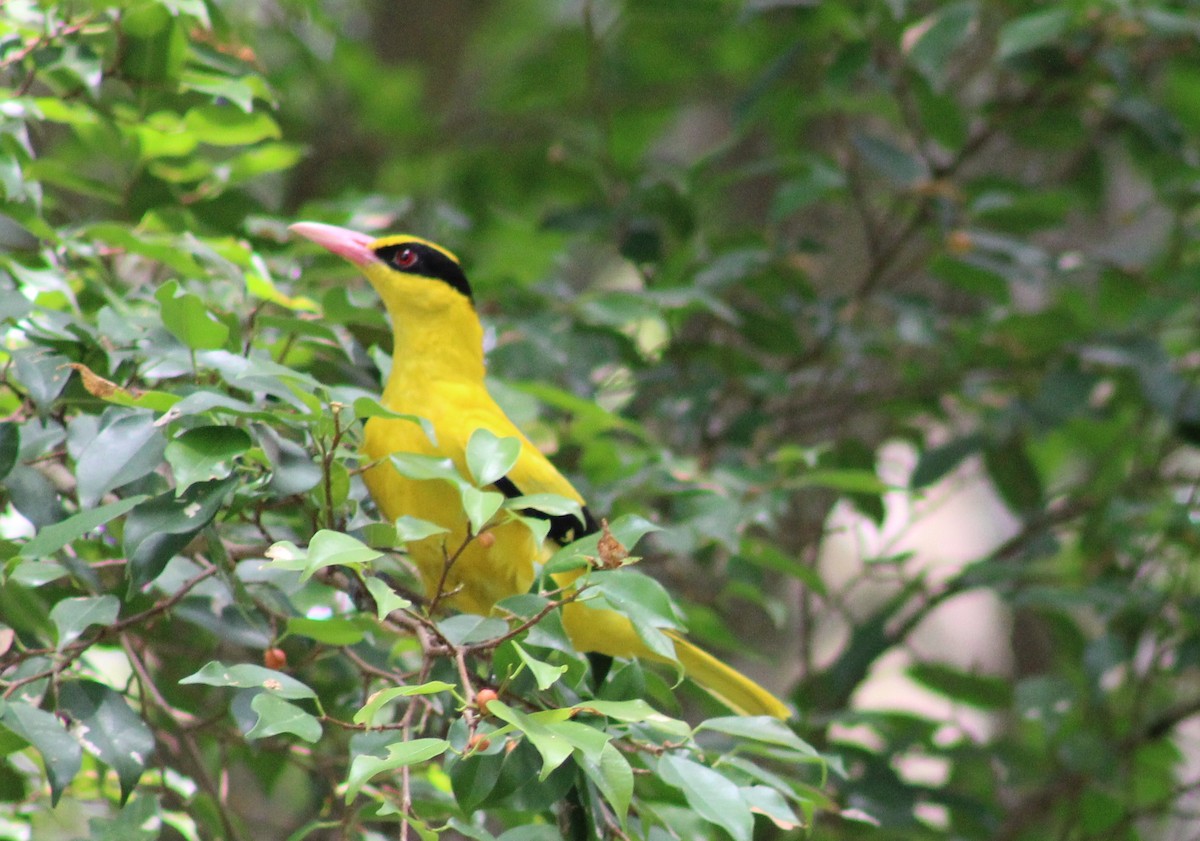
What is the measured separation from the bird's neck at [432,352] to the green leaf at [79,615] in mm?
961

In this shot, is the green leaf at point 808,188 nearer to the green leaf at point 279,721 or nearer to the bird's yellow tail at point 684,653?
the bird's yellow tail at point 684,653

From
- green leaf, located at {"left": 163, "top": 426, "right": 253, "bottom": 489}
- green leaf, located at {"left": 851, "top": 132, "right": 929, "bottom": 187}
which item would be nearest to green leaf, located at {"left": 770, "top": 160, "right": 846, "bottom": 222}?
green leaf, located at {"left": 851, "top": 132, "right": 929, "bottom": 187}

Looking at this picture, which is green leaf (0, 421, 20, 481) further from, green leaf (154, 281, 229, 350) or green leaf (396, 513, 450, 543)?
green leaf (396, 513, 450, 543)

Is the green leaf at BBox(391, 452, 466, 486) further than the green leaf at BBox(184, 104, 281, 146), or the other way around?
the green leaf at BBox(184, 104, 281, 146)

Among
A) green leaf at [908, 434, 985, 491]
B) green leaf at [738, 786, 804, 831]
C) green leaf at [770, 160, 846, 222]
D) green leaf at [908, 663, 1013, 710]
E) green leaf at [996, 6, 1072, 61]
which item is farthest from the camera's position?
green leaf at [908, 434, 985, 491]

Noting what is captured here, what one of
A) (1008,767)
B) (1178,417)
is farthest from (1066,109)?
(1008,767)

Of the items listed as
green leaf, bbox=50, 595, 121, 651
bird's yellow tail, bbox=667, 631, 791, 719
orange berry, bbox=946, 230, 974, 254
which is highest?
green leaf, bbox=50, 595, 121, 651

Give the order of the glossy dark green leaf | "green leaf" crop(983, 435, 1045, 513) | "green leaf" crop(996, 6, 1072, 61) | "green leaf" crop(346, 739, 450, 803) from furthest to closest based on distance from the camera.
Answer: "green leaf" crop(983, 435, 1045, 513) → "green leaf" crop(996, 6, 1072, 61) → the glossy dark green leaf → "green leaf" crop(346, 739, 450, 803)

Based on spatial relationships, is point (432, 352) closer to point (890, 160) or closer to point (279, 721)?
point (279, 721)

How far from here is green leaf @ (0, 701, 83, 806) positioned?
1.59 metres

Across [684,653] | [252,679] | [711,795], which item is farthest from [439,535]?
[711,795]

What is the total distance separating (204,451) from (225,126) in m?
1.18

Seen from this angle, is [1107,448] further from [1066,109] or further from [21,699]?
[21,699]

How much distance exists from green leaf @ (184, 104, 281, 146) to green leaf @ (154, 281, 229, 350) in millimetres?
923
